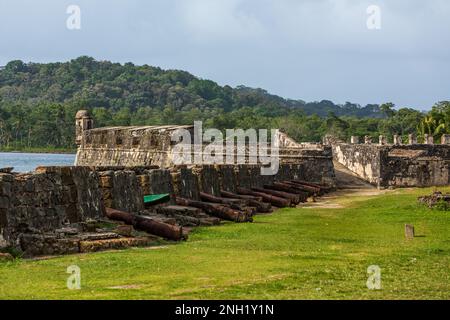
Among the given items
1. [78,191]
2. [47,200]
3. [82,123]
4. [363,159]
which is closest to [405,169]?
[363,159]

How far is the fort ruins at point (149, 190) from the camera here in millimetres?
14289

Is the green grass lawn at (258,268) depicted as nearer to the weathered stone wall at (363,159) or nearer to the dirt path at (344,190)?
the dirt path at (344,190)

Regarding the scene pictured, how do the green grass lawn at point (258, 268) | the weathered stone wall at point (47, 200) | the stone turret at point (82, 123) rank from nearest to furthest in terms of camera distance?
the green grass lawn at point (258, 268) → the weathered stone wall at point (47, 200) → the stone turret at point (82, 123)

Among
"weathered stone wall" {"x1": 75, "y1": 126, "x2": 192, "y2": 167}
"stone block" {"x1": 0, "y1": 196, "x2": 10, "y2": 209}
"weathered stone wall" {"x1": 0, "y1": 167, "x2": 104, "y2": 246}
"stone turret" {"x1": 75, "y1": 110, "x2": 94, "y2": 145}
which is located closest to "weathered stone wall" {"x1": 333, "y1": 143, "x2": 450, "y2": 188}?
"weathered stone wall" {"x1": 75, "y1": 126, "x2": 192, "y2": 167}

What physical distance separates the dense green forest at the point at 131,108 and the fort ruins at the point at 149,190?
117ft

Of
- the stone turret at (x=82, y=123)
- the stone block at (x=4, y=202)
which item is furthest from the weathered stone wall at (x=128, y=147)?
the stone block at (x=4, y=202)

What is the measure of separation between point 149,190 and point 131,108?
5333 inches

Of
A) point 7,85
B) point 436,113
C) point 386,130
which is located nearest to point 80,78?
point 7,85

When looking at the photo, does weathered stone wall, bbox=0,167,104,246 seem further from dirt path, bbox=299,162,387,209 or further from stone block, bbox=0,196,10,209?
dirt path, bbox=299,162,387,209

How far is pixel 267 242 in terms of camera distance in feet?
52.0

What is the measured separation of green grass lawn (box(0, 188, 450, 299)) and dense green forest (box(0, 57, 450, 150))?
191 ft

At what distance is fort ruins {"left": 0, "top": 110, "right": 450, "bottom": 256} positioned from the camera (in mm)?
14289

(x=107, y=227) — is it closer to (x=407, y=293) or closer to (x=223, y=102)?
(x=407, y=293)

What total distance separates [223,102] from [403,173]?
149970 millimetres
